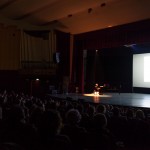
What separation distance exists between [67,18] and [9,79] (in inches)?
180

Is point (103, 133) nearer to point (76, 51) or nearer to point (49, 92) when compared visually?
point (49, 92)

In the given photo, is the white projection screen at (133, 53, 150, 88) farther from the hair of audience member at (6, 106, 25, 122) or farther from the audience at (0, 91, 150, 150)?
the hair of audience member at (6, 106, 25, 122)

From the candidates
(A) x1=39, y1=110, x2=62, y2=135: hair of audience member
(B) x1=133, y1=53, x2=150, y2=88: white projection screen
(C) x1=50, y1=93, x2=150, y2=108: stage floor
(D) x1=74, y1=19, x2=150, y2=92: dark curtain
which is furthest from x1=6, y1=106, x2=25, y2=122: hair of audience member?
(B) x1=133, y1=53, x2=150, y2=88: white projection screen

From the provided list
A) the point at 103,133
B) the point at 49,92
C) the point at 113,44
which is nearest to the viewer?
the point at 103,133

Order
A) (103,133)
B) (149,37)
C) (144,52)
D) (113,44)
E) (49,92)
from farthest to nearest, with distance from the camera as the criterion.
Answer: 1. (144,52)
2. (49,92)
3. (113,44)
4. (149,37)
5. (103,133)

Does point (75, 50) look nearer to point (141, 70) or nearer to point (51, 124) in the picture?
point (141, 70)

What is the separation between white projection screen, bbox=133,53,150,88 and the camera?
1755 centimetres

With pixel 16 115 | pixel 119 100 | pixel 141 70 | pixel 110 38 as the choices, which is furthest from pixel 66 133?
pixel 141 70

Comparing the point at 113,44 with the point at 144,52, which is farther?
the point at 144,52

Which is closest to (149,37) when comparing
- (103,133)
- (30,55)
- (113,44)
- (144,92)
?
(113,44)

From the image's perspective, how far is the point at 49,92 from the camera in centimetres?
1638

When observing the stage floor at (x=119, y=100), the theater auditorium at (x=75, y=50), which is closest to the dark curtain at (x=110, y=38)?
the theater auditorium at (x=75, y=50)

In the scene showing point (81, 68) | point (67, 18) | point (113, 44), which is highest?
point (67, 18)

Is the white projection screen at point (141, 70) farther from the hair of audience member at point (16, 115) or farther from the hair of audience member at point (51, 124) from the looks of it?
the hair of audience member at point (51, 124)
